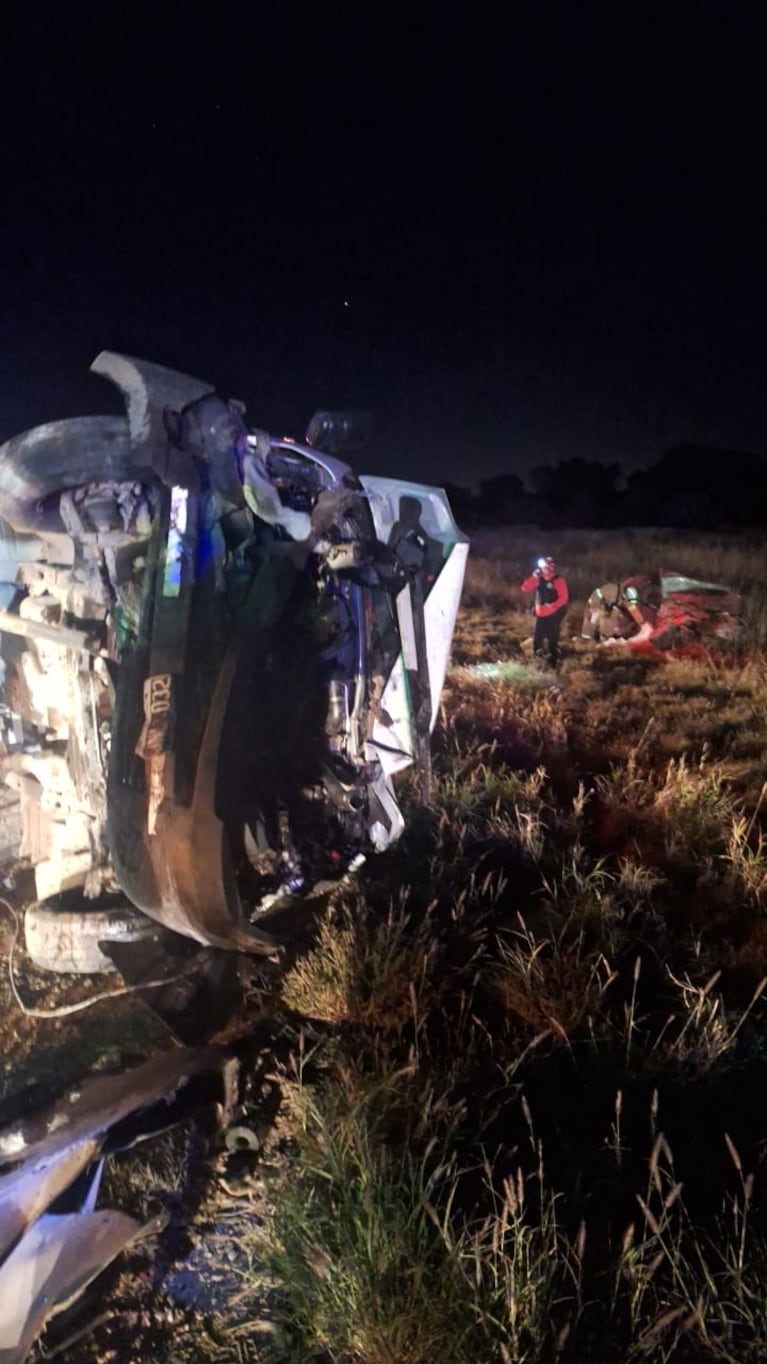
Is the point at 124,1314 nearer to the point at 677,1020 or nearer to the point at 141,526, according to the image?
the point at 677,1020

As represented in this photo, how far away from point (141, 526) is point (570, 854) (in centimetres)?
270

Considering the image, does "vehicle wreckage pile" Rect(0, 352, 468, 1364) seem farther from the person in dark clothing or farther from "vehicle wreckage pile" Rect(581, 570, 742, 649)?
"vehicle wreckage pile" Rect(581, 570, 742, 649)

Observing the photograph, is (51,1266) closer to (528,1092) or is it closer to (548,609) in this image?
(528,1092)

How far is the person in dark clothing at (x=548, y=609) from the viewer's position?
9641 mm

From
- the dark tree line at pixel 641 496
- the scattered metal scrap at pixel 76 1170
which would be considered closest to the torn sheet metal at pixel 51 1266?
the scattered metal scrap at pixel 76 1170

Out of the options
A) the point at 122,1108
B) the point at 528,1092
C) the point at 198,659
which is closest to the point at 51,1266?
the point at 122,1108

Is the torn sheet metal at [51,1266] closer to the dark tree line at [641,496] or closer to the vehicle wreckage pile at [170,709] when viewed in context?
the vehicle wreckage pile at [170,709]

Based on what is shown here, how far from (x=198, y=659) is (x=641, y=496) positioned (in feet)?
113

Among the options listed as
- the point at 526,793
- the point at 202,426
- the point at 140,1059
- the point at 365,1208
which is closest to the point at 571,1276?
the point at 365,1208

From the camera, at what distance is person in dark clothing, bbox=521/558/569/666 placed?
31.6ft

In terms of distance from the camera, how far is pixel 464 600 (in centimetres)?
1443

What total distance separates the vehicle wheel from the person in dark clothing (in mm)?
7144

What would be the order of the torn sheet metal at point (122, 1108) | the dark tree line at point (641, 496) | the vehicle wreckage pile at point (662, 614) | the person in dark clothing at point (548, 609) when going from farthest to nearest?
the dark tree line at point (641, 496) → the vehicle wreckage pile at point (662, 614) → the person in dark clothing at point (548, 609) → the torn sheet metal at point (122, 1108)

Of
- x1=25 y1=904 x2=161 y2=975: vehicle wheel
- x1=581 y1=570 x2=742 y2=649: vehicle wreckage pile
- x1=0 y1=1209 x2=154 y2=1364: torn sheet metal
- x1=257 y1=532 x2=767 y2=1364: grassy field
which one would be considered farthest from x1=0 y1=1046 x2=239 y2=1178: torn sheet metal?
x1=581 y1=570 x2=742 y2=649: vehicle wreckage pile
